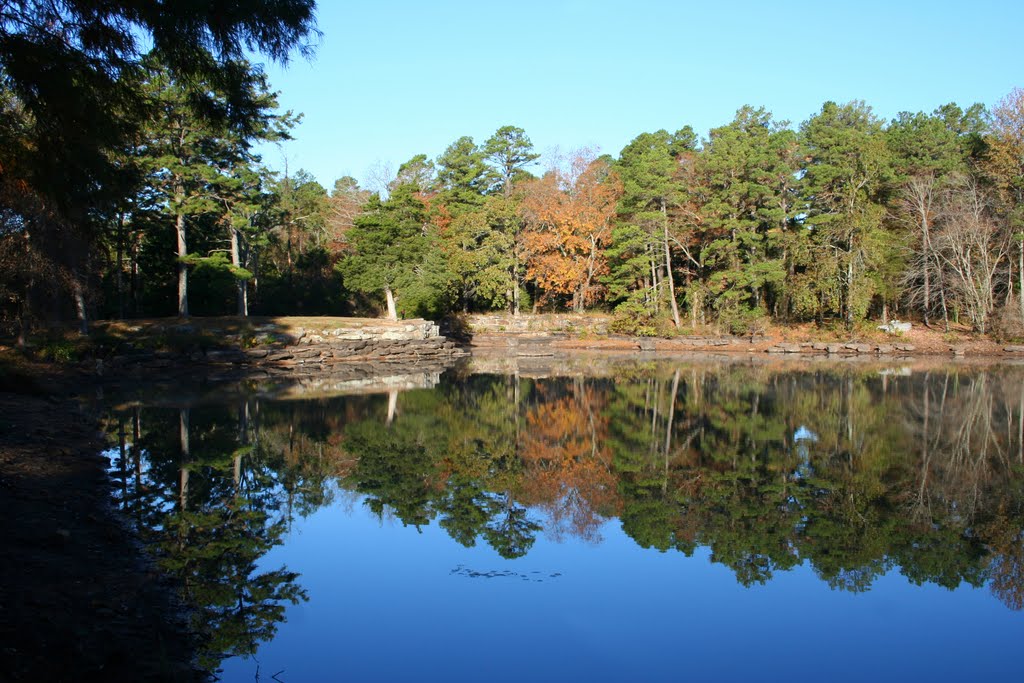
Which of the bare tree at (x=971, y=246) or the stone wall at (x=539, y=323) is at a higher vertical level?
the bare tree at (x=971, y=246)

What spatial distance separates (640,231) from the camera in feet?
119

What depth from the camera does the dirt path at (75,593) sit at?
4211 millimetres

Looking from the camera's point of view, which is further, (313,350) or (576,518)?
(313,350)

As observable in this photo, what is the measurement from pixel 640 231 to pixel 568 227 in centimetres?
378

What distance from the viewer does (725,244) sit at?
35.6 m

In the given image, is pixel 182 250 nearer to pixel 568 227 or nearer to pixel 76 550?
pixel 568 227

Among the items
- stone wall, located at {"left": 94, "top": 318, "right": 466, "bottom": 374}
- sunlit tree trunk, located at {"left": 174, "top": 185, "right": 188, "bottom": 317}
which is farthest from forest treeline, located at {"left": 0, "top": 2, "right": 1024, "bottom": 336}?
stone wall, located at {"left": 94, "top": 318, "right": 466, "bottom": 374}

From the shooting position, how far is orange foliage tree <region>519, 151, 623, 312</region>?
1497 inches

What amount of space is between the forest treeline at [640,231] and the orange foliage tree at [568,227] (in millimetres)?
114

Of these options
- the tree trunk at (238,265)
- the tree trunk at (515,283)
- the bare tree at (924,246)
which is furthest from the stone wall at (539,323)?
the bare tree at (924,246)

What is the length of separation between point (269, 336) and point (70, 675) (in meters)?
23.5

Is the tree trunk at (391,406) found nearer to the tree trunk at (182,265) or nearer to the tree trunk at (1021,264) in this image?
the tree trunk at (182,265)

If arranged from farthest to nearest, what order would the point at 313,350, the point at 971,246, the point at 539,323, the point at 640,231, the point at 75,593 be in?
the point at 539,323
the point at 640,231
the point at 971,246
the point at 313,350
the point at 75,593

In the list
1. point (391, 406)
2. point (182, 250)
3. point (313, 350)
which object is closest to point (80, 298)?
point (182, 250)
